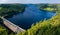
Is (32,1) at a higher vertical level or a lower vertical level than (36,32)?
higher

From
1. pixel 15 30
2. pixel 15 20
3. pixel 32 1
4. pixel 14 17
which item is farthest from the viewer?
pixel 14 17

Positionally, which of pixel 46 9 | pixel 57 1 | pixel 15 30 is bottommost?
pixel 15 30

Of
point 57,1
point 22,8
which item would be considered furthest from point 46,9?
point 57,1

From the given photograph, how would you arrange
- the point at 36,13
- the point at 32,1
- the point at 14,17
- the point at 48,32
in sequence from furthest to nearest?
the point at 36,13, the point at 14,17, the point at 48,32, the point at 32,1

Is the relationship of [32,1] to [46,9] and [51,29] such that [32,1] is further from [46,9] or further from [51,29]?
[46,9]

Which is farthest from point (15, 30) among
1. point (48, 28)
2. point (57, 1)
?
point (57, 1)

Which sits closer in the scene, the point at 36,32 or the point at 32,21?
the point at 36,32
